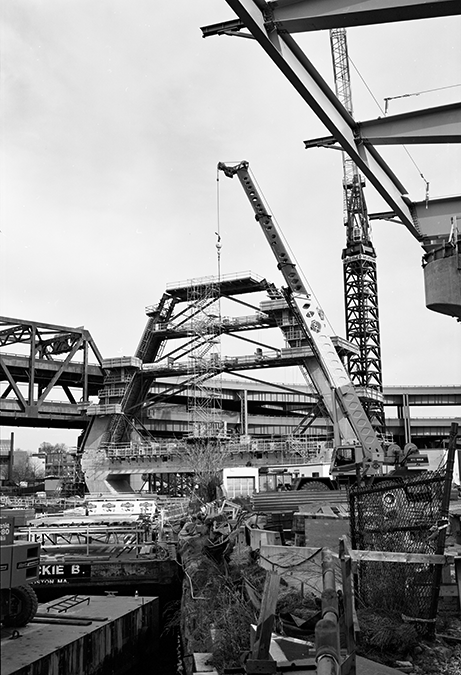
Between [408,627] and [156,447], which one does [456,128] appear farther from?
[156,447]

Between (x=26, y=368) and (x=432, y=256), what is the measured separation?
239 feet

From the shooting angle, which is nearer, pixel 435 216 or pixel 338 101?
pixel 338 101

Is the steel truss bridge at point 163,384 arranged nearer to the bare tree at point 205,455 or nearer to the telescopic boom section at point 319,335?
the bare tree at point 205,455

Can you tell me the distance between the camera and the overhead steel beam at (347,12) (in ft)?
35.9

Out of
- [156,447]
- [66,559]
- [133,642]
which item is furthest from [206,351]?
[133,642]

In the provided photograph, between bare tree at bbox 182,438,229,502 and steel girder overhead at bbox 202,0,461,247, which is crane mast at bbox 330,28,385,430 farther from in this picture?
steel girder overhead at bbox 202,0,461,247

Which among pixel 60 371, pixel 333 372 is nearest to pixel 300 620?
pixel 333 372

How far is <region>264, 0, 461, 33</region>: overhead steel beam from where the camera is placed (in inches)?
431

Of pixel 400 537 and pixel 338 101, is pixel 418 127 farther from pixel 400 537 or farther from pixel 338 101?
pixel 400 537

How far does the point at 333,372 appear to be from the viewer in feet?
123

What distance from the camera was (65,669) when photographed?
35.6 feet

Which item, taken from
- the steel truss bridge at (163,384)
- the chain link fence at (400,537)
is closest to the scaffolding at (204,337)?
the steel truss bridge at (163,384)

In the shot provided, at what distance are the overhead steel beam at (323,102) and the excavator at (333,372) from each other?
1452cm

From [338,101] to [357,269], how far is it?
8097 cm
